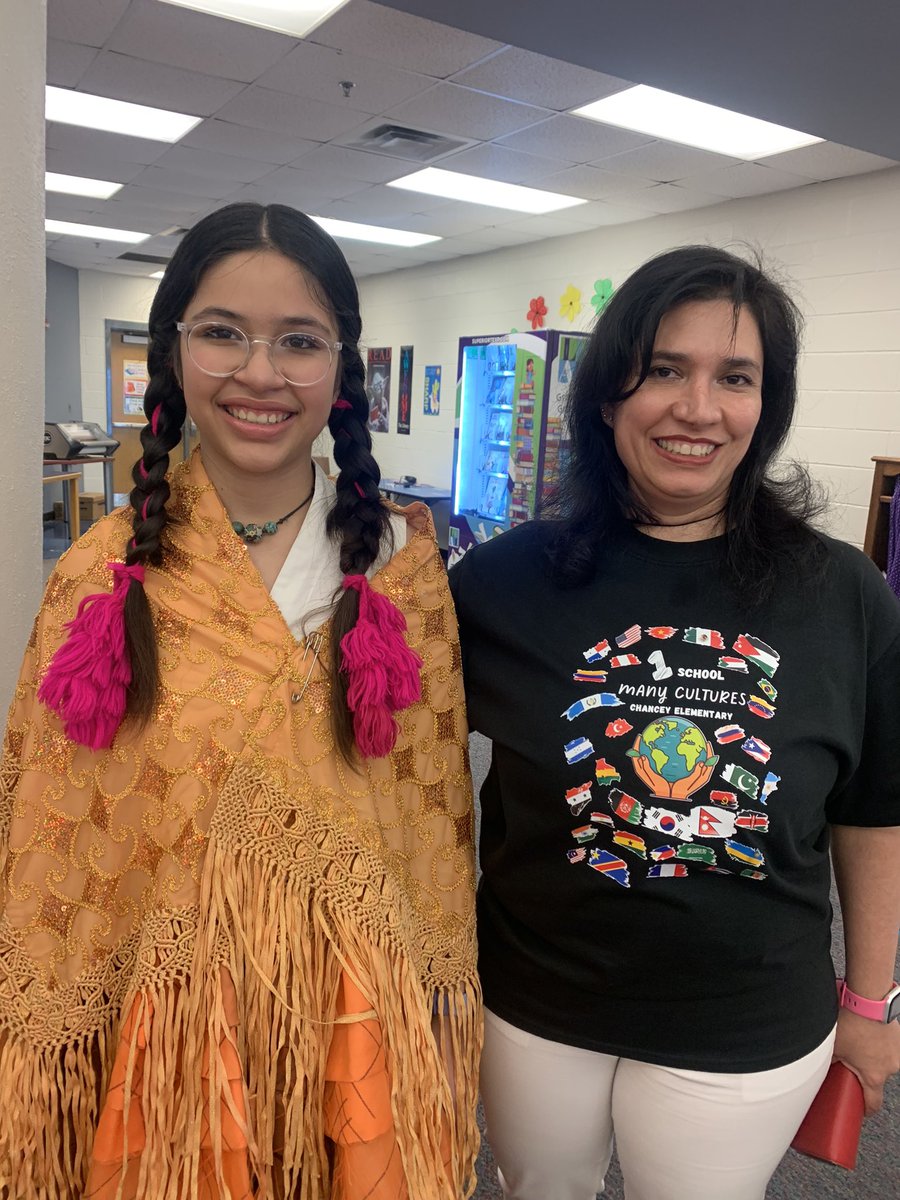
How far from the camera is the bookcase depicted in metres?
4.11

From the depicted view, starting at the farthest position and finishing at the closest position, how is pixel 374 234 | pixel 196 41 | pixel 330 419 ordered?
pixel 374 234
pixel 196 41
pixel 330 419

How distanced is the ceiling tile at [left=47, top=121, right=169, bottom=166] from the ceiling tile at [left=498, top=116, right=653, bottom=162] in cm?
204

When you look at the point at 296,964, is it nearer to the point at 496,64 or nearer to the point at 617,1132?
the point at 617,1132

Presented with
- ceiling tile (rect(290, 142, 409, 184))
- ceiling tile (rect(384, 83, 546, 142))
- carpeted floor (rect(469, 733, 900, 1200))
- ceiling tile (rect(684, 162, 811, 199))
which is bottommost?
carpeted floor (rect(469, 733, 900, 1200))

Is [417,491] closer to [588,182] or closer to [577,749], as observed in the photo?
[588,182]

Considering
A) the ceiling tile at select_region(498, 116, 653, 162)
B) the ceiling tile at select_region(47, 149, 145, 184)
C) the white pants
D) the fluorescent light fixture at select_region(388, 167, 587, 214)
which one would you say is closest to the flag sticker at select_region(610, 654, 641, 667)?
the white pants

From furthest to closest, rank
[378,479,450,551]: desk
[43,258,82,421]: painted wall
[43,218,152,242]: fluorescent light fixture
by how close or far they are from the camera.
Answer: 1. [43,258,82,421]: painted wall
2. [378,479,450,551]: desk
3. [43,218,152,242]: fluorescent light fixture

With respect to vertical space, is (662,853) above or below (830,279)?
below

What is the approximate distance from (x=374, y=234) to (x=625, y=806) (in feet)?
22.4

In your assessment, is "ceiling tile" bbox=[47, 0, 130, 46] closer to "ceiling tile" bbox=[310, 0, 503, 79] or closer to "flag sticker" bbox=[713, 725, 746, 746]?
"ceiling tile" bbox=[310, 0, 503, 79]

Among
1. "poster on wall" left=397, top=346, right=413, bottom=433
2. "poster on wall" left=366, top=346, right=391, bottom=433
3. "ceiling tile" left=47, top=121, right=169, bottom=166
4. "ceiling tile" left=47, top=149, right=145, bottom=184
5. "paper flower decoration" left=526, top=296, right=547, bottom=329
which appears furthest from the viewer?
"poster on wall" left=366, top=346, right=391, bottom=433

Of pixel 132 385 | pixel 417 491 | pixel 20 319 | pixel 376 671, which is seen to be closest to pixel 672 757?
pixel 376 671

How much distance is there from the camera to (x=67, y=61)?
3709mm

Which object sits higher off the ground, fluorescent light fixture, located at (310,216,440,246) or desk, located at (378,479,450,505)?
fluorescent light fixture, located at (310,216,440,246)
